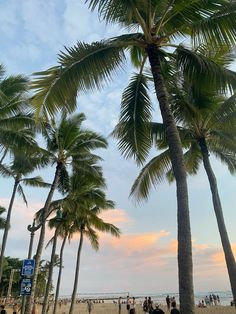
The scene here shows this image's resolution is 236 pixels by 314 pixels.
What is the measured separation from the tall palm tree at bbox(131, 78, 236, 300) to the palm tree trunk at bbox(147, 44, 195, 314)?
11.1 ft

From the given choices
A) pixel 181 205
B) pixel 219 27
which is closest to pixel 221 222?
pixel 181 205

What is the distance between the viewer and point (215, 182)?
15742 millimetres

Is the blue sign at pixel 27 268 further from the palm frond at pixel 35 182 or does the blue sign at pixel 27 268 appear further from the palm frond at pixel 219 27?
the palm frond at pixel 35 182

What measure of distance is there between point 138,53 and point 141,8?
2599 mm

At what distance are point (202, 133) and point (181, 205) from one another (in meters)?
8.34

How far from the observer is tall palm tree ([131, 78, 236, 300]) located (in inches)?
561

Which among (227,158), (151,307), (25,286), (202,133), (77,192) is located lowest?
(25,286)

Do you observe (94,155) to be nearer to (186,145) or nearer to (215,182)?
(186,145)

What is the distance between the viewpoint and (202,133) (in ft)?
51.6

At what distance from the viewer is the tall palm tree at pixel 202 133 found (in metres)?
14.2

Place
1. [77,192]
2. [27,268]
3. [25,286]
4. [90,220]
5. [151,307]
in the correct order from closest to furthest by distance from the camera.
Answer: [25,286]
[27,268]
[151,307]
[77,192]
[90,220]

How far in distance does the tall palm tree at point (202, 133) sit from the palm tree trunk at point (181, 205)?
3.37 meters

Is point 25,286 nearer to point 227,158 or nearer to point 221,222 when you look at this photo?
point 221,222

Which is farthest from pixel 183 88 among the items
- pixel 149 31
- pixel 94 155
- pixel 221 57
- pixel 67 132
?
pixel 94 155
